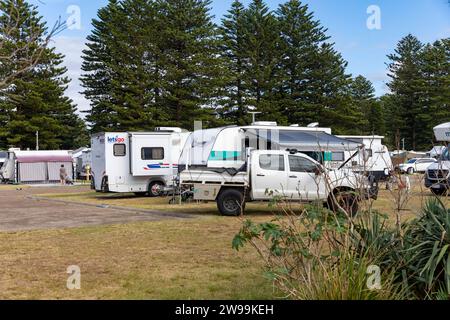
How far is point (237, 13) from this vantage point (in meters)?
54.7

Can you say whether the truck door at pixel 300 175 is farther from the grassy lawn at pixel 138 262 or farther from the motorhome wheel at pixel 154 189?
the motorhome wheel at pixel 154 189

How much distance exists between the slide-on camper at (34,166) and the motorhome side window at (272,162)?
28831 millimetres

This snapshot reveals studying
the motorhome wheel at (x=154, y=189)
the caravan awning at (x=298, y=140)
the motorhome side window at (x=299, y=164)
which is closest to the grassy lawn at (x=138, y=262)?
the motorhome side window at (x=299, y=164)

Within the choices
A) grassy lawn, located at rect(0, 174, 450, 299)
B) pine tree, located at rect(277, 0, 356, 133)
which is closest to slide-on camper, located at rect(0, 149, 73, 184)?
pine tree, located at rect(277, 0, 356, 133)

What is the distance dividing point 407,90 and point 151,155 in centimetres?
4969

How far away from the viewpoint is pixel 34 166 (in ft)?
131

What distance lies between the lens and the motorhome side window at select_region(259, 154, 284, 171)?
14086 millimetres

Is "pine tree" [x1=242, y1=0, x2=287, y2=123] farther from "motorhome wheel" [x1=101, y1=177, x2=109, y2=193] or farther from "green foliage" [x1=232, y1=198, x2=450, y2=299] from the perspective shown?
"green foliage" [x1=232, y1=198, x2=450, y2=299]

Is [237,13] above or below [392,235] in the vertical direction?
above

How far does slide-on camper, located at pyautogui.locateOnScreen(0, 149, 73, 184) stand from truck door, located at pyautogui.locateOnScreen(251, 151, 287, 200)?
28796mm

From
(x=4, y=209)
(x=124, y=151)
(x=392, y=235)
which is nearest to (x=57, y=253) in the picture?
(x=392, y=235)
